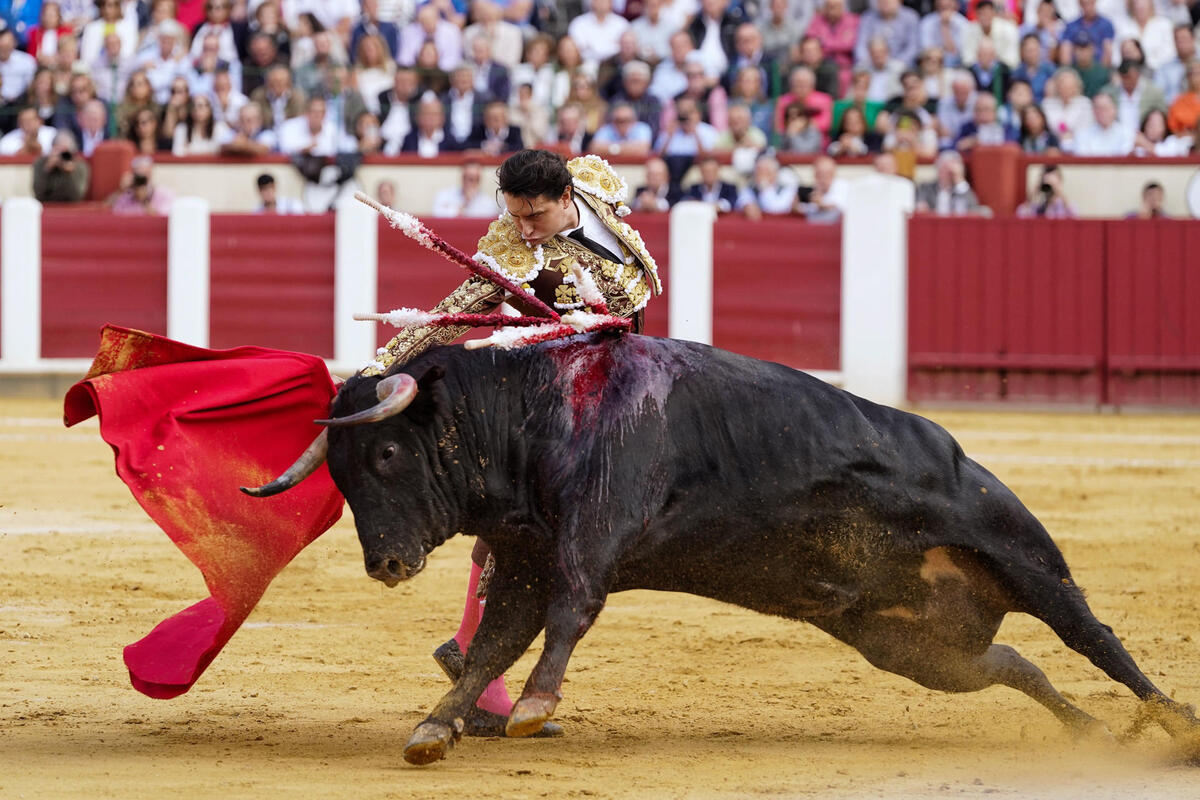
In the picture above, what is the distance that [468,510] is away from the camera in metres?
3.37

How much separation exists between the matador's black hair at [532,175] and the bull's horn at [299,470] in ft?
1.88

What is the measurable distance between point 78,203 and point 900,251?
516 centimetres

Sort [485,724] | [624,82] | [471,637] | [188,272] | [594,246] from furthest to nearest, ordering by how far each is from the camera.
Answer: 1. [188,272]
2. [624,82]
3. [471,637]
4. [485,724]
5. [594,246]

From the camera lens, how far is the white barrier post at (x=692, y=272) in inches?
425

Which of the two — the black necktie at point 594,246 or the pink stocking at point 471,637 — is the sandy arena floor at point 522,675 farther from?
the black necktie at point 594,246

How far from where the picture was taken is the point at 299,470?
10.9 feet

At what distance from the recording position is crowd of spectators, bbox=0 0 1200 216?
10633 millimetres

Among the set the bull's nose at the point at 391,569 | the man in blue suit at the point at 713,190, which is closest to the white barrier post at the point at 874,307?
the man in blue suit at the point at 713,190

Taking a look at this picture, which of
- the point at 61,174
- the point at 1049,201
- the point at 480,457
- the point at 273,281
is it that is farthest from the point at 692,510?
the point at 61,174

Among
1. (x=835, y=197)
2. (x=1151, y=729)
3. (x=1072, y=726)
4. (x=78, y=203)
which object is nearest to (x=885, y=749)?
(x=1072, y=726)

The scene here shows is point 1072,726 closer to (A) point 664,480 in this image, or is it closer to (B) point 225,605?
(A) point 664,480

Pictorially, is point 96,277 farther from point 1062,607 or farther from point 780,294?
point 1062,607

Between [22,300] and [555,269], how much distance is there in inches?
345

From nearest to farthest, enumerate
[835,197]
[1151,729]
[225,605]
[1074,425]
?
[225,605] → [1151,729] → [1074,425] → [835,197]
